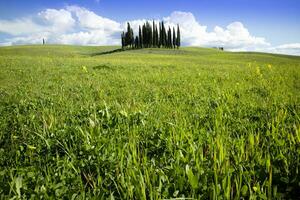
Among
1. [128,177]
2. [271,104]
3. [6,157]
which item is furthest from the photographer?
[271,104]

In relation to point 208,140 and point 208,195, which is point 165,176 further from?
point 208,140

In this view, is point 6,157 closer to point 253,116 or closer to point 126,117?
point 126,117

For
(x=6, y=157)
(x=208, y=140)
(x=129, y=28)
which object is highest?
(x=129, y=28)

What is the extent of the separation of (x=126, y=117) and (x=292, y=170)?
2.27 m

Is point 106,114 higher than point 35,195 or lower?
higher

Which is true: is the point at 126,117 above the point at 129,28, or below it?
below

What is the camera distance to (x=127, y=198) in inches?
76.0

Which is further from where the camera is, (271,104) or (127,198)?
(271,104)

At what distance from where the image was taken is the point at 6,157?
2.95 m

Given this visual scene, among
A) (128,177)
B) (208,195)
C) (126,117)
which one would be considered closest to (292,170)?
(208,195)

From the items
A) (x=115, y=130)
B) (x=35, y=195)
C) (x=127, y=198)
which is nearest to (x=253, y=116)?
(x=115, y=130)

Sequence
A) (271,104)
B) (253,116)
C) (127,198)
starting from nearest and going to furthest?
(127,198) < (253,116) < (271,104)

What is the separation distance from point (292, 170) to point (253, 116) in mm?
2118

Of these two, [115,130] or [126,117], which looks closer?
[115,130]
